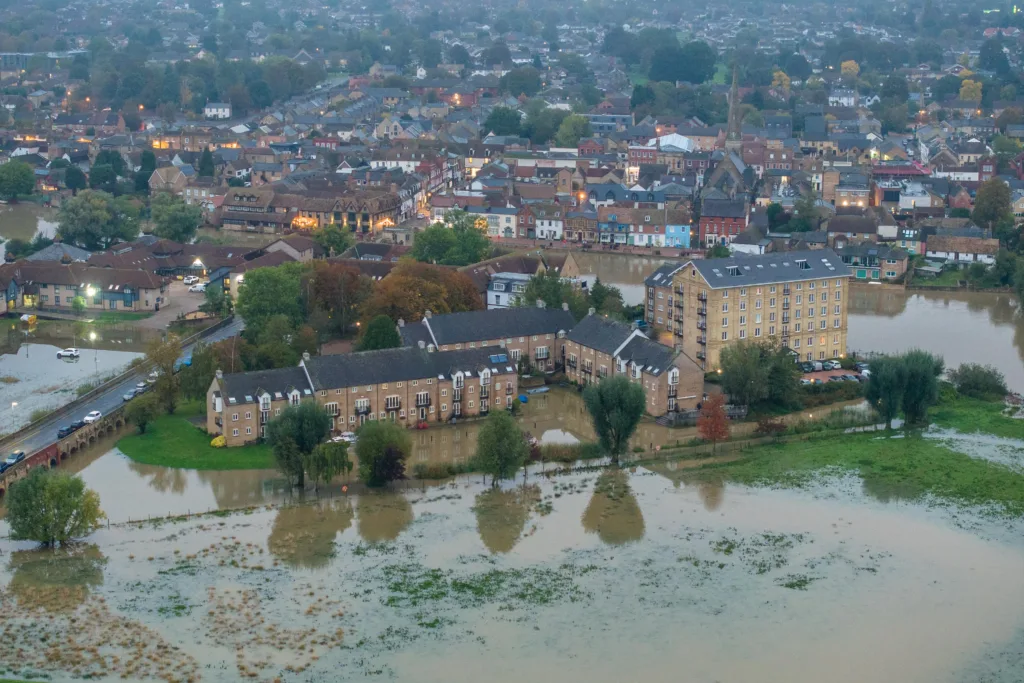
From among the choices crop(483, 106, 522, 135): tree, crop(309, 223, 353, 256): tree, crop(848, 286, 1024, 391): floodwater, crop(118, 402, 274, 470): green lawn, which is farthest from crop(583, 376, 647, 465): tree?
crop(483, 106, 522, 135): tree

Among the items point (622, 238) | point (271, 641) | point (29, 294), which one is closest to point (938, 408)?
point (271, 641)

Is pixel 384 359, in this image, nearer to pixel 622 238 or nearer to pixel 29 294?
pixel 29 294

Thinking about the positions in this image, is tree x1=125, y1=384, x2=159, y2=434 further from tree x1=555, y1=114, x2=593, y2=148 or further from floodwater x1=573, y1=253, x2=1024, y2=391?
tree x1=555, y1=114, x2=593, y2=148

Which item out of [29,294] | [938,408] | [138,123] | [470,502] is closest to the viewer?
[470,502]

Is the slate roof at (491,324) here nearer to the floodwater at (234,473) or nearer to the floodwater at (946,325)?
the floodwater at (234,473)

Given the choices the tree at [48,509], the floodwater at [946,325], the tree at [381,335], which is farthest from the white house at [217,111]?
the tree at [48,509]

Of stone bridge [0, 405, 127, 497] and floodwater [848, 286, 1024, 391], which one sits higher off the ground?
stone bridge [0, 405, 127, 497]
